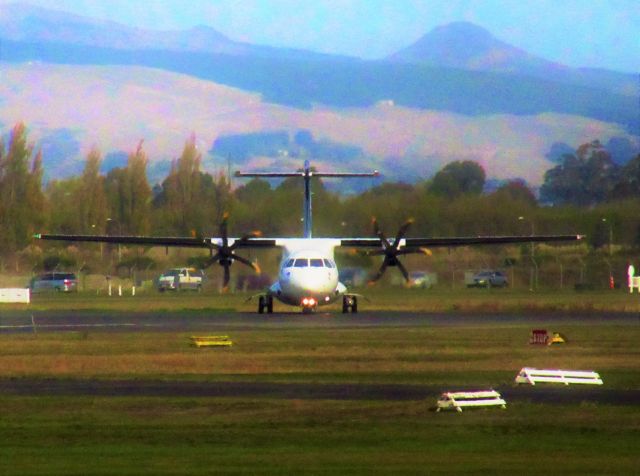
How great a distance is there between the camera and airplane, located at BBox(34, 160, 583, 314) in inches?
1639

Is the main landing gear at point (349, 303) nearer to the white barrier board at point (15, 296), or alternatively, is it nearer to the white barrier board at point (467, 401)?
the white barrier board at point (15, 296)

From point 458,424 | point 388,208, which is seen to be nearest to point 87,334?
point 458,424

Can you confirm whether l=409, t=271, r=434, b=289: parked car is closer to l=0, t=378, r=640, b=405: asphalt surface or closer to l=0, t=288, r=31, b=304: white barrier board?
l=0, t=288, r=31, b=304: white barrier board

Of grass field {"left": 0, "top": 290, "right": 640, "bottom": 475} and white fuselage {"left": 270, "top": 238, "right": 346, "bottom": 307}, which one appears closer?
grass field {"left": 0, "top": 290, "right": 640, "bottom": 475}

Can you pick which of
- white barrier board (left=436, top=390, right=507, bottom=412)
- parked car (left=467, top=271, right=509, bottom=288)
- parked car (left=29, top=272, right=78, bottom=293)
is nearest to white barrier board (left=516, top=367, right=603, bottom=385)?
white barrier board (left=436, top=390, right=507, bottom=412)

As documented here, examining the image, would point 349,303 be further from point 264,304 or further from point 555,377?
point 555,377

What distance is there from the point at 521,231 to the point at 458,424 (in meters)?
45.3

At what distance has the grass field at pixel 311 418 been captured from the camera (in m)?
13.7

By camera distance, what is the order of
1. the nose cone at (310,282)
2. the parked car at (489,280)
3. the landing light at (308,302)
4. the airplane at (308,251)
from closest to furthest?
the nose cone at (310,282), the airplane at (308,251), the landing light at (308,302), the parked car at (489,280)

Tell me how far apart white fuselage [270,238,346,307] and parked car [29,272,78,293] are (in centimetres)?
2680

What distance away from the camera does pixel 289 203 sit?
6241cm

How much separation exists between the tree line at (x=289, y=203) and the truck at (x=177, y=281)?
3.45 m

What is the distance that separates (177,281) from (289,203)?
402 inches

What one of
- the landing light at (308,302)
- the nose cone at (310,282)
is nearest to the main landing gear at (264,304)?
the landing light at (308,302)
